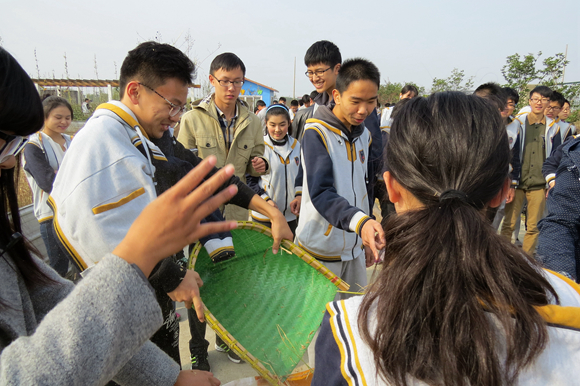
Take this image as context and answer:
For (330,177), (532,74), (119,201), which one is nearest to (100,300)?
(119,201)

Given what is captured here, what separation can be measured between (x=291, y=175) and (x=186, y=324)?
168 centimetres

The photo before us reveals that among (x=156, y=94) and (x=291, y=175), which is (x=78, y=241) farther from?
(x=291, y=175)

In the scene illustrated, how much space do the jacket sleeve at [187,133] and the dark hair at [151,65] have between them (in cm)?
133

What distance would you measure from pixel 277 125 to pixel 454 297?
3138 mm

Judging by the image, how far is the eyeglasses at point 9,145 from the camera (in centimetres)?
91

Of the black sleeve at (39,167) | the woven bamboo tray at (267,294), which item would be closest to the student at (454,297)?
the woven bamboo tray at (267,294)

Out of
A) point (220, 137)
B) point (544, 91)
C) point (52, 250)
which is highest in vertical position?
point (544, 91)

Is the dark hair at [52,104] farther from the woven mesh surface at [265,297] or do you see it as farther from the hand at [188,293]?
the hand at [188,293]

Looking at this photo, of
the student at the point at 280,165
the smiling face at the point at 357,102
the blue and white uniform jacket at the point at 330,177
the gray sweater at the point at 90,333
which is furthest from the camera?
the student at the point at 280,165

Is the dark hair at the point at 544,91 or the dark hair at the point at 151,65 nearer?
the dark hair at the point at 151,65

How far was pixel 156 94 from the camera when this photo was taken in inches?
64.9

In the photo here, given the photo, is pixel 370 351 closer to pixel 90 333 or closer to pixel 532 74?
pixel 90 333

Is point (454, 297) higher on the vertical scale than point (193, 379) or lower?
Result: higher

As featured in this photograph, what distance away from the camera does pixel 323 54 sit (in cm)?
348
